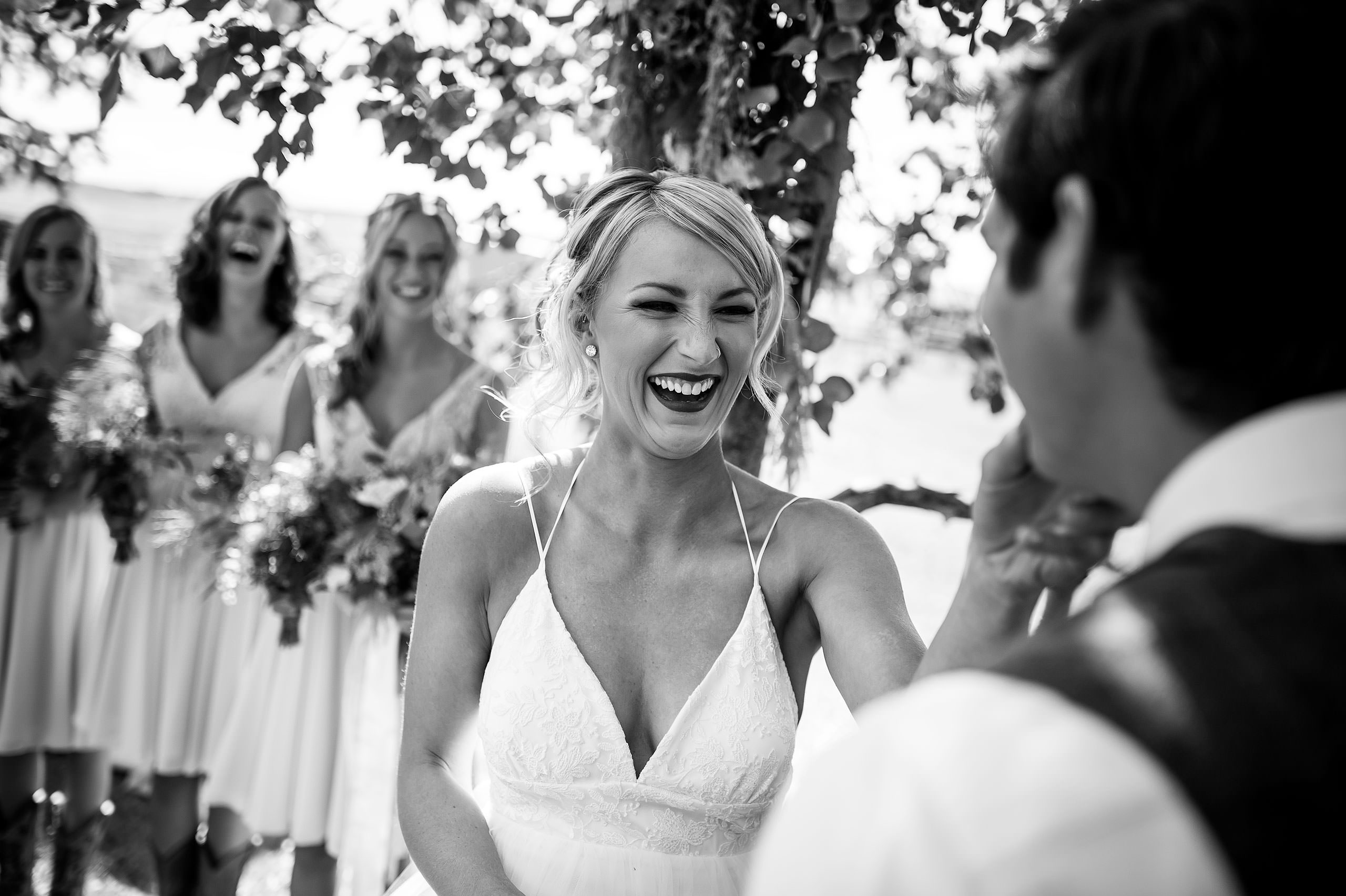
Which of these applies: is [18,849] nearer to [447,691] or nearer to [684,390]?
[447,691]

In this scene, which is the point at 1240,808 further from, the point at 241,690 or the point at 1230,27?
the point at 241,690

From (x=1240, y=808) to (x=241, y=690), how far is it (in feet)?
14.1

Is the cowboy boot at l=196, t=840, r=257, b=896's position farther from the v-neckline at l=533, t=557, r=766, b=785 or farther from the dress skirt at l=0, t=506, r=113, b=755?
the v-neckline at l=533, t=557, r=766, b=785

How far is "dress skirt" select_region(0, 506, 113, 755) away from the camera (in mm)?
4992

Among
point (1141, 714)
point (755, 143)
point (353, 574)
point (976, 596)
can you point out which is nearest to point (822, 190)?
point (755, 143)

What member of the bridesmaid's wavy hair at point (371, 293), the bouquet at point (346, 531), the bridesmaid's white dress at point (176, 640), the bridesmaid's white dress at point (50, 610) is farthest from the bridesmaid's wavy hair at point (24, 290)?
the bouquet at point (346, 531)

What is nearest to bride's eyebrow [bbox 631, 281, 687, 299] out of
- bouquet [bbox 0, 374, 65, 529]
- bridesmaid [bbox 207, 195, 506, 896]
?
bridesmaid [bbox 207, 195, 506, 896]

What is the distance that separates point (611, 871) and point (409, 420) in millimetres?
2645

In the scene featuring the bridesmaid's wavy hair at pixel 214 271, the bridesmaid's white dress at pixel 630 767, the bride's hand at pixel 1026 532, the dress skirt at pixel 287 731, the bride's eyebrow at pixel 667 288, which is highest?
the bridesmaid's wavy hair at pixel 214 271

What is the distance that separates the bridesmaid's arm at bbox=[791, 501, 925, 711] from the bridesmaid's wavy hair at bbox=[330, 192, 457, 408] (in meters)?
2.51

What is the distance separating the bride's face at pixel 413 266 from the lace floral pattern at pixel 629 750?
2471mm

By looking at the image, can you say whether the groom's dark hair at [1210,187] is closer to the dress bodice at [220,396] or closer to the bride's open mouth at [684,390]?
the bride's open mouth at [684,390]

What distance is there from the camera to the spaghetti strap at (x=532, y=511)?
106 inches

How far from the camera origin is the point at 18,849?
4.70m
